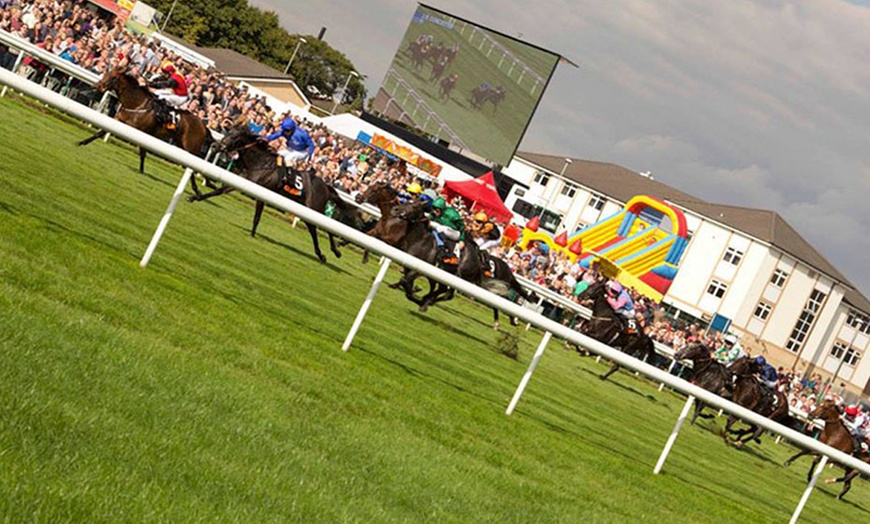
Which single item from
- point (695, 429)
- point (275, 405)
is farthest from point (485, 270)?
point (275, 405)

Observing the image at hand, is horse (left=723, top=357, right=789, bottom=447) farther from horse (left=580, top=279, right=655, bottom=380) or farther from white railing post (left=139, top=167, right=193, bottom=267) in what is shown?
white railing post (left=139, top=167, right=193, bottom=267)

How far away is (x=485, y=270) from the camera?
21.4m

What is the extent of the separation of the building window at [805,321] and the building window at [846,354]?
229 inches

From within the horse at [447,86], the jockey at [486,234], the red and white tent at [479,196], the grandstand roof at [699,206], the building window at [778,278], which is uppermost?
the grandstand roof at [699,206]

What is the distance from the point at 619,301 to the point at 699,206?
57.1 metres

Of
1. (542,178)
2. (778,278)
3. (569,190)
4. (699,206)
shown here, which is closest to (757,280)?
(778,278)

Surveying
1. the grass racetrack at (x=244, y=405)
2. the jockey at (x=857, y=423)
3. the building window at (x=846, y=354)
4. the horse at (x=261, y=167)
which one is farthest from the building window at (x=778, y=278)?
the grass racetrack at (x=244, y=405)

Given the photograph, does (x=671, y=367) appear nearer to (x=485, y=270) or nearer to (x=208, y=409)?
(x=485, y=270)

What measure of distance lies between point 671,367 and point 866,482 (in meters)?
5.03

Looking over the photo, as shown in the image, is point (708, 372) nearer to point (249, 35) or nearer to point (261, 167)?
point (261, 167)

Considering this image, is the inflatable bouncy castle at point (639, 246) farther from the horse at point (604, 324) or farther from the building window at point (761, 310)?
the building window at point (761, 310)

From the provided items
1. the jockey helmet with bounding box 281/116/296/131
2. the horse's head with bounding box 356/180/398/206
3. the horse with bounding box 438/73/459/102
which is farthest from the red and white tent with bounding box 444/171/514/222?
the horse's head with bounding box 356/180/398/206

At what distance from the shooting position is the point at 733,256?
7538cm

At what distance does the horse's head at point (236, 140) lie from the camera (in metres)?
17.7
